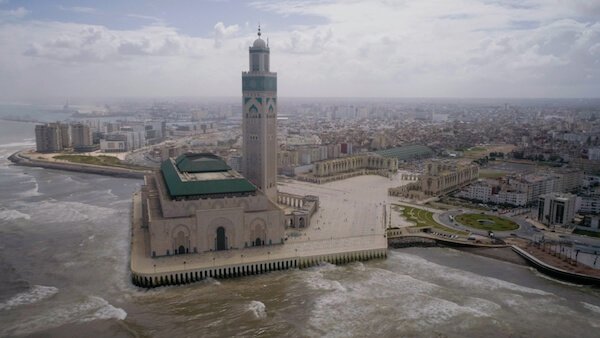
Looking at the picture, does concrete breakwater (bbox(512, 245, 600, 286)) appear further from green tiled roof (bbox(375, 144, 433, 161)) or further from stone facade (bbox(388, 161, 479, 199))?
green tiled roof (bbox(375, 144, 433, 161))

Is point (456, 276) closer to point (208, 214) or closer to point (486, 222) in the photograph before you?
point (486, 222)

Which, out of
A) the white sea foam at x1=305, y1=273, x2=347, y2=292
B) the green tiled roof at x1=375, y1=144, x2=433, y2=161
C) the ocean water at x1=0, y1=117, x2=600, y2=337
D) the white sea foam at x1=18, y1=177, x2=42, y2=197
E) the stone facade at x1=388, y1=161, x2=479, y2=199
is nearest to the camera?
the ocean water at x1=0, y1=117, x2=600, y2=337

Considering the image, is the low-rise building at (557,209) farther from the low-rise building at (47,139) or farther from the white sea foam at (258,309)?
the low-rise building at (47,139)

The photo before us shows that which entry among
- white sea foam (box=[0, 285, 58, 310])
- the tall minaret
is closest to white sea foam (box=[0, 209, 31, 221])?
white sea foam (box=[0, 285, 58, 310])

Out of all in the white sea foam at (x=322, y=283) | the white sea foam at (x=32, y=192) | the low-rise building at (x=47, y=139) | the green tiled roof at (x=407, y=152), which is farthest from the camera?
the low-rise building at (x=47, y=139)

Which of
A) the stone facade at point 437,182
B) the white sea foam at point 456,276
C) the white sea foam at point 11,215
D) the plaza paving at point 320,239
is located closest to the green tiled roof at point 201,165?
the plaza paving at point 320,239

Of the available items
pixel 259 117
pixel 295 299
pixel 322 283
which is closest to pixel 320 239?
pixel 322 283
